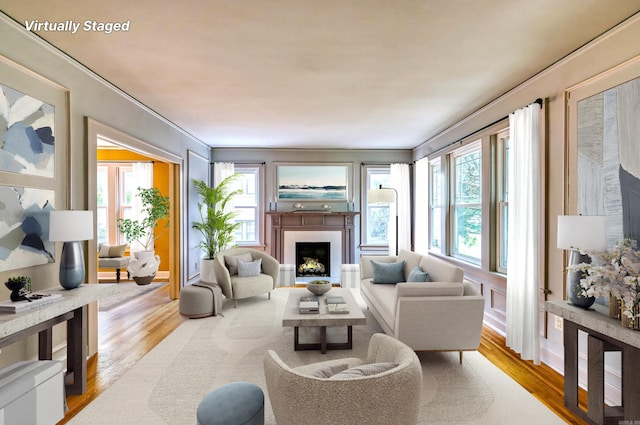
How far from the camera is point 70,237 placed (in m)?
2.57

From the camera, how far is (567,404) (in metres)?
2.38

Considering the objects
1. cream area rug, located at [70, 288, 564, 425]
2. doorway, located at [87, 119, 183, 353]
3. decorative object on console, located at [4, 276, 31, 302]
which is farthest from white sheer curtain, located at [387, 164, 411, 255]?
decorative object on console, located at [4, 276, 31, 302]

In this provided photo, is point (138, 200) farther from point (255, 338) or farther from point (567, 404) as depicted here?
point (567, 404)

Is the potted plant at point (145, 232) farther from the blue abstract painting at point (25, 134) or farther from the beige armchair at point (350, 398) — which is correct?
the beige armchair at point (350, 398)

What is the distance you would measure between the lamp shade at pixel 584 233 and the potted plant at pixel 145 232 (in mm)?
6254

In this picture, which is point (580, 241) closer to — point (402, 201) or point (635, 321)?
point (635, 321)

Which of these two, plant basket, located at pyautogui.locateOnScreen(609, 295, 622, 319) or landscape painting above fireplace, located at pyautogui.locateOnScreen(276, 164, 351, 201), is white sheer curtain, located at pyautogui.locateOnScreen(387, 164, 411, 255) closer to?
landscape painting above fireplace, located at pyautogui.locateOnScreen(276, 164, 351, 201)

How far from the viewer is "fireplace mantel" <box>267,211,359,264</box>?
22.4 ft

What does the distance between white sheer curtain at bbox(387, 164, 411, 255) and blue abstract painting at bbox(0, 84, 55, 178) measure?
5.58 metres

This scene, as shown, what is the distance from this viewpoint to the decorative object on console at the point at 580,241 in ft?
7.20

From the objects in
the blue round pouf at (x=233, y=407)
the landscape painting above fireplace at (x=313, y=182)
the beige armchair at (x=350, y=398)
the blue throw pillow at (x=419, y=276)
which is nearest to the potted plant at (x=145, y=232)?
the landscape painting above fireplace at (x=313, y=182)

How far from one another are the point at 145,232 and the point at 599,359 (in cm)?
697

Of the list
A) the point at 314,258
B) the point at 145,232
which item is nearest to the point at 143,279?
the point at 145,232

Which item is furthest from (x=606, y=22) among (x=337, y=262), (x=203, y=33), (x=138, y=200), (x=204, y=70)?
(x=138, y=200)
